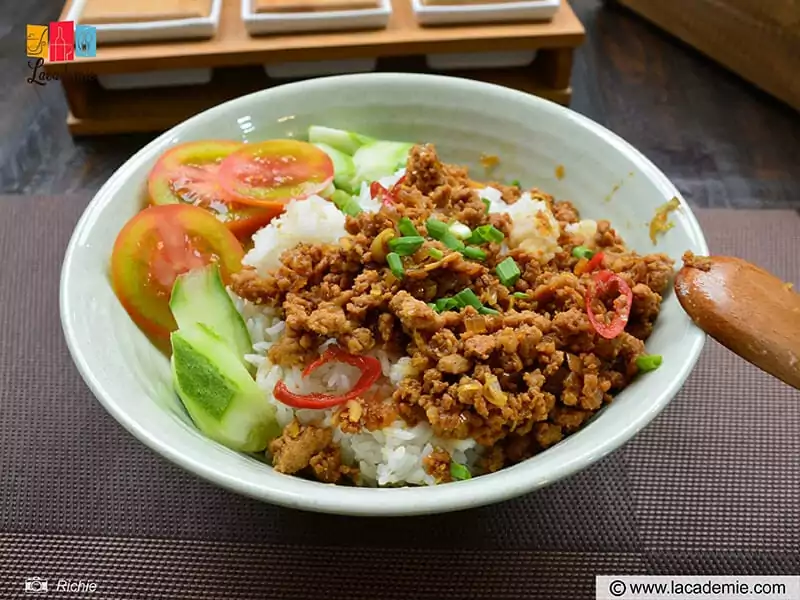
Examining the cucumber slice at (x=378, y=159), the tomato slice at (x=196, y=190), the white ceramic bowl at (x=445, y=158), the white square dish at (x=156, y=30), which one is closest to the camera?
the white ceramic bowl at (x=445, y=158)

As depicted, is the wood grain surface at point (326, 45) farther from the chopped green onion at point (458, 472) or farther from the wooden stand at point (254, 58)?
the chopped green onion at point (458, 472)

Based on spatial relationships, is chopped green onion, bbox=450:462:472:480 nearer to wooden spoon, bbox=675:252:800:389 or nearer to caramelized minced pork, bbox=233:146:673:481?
caramelized minced pork, bbox=233:146:673:481

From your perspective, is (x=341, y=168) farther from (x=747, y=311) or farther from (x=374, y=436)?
(x=747, y=311)

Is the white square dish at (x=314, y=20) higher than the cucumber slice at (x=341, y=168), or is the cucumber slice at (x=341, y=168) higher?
the white square dish at (x=314, y=20)

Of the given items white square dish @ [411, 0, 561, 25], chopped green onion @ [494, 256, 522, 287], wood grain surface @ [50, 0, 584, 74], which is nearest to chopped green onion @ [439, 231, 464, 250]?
chopped green onion @ [494, 256, 522, 287]

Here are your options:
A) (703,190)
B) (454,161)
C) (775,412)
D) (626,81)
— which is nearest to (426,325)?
(454,161)

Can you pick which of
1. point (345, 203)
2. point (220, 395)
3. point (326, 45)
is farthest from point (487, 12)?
point (220, 395)

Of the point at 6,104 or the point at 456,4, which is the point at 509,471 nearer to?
the point at 456,4

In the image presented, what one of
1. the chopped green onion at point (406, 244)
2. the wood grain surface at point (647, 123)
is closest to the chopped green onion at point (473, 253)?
the chopped green onion at point (406, 244)
